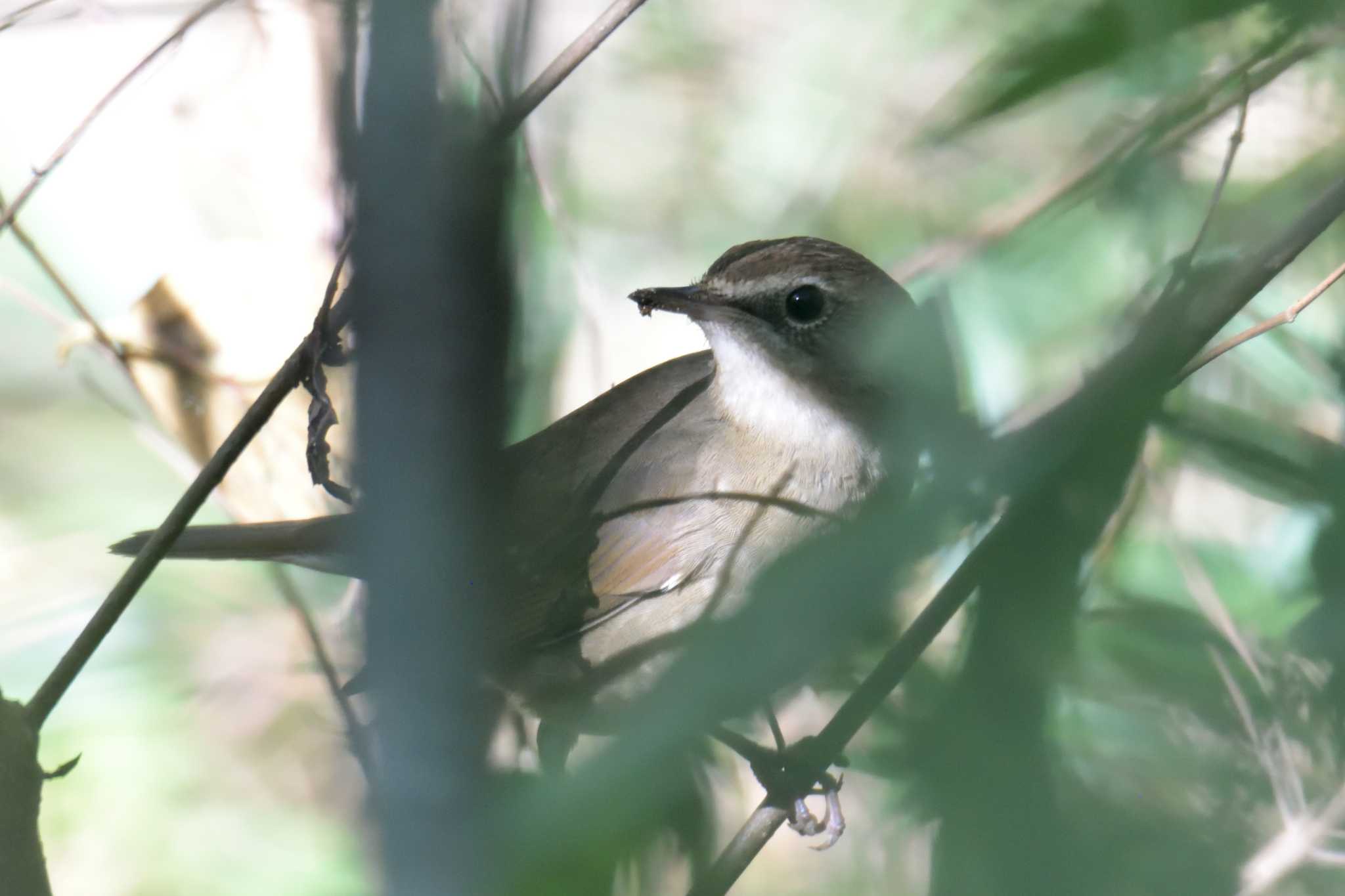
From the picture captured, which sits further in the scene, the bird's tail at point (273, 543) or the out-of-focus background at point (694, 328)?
the bird's tail at point (273, 543)

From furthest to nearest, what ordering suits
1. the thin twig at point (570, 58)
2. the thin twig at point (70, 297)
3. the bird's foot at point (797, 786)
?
1. the thin twig at point (70, 297)
2. the bird's foot at point (797, 786)
3. the thin twig at point (570, 58)

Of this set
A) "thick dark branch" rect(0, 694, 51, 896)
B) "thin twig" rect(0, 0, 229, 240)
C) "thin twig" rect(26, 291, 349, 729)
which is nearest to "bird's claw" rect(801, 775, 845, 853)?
"thin twig" rect(26, 291, 349, 729)

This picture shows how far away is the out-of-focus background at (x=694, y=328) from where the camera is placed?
688 mm

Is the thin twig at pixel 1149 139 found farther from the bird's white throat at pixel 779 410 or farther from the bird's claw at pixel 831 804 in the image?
the bird's claw at pixel 831 804

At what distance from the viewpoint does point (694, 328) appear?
4.39 m

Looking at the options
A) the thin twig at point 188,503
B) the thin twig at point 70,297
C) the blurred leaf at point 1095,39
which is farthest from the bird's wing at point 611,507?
the blurred leaf at point 1095,39

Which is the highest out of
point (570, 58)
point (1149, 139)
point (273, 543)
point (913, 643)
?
point (273, 543)

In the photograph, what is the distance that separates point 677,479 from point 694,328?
1861 mm

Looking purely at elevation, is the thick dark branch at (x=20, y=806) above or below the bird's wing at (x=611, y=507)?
below

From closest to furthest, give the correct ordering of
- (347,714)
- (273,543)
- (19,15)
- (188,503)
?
(188,503), (347,714), (19,15), (273,543)

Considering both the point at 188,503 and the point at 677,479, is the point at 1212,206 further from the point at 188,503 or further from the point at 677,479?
the point at 677,479

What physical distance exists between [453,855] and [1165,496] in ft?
1.86

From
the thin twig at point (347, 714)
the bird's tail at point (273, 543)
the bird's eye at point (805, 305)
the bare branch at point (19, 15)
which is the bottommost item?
the thin twig at point (347, 714)

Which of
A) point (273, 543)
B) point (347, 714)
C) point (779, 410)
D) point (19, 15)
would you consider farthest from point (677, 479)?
point (19, 15)
